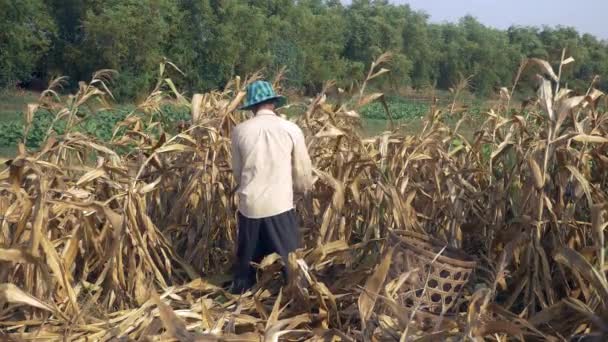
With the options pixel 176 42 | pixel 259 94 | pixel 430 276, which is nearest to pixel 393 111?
pixel 176 42

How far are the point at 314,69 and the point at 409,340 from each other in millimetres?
32390

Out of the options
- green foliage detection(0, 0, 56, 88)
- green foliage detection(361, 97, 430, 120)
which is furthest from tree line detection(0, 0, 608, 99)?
green foliage detection(361, 97, 430, 120)

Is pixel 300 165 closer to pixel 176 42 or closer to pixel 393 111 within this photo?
pixel 393 111

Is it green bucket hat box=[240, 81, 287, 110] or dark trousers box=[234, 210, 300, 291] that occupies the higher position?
green bucket hat box=[240, 81, 287, 110]

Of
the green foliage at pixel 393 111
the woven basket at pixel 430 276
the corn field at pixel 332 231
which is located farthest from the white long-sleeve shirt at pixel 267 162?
the green foliage at pixel 393 111

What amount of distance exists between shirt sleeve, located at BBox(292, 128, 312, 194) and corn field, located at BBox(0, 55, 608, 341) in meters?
0.22

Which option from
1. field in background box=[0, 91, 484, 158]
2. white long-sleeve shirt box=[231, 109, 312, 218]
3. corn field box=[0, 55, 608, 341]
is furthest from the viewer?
field in background box=[0, 91, 484, 158]

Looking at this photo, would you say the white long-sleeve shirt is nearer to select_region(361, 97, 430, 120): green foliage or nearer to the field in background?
the field in background

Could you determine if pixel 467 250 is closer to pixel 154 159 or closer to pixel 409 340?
pixel 409 340

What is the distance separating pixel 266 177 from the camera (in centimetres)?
389

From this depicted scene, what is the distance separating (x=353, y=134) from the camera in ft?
15.1

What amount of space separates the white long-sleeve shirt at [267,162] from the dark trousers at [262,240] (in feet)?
0.18

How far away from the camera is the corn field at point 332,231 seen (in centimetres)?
323

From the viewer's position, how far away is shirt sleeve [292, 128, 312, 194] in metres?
3.94
